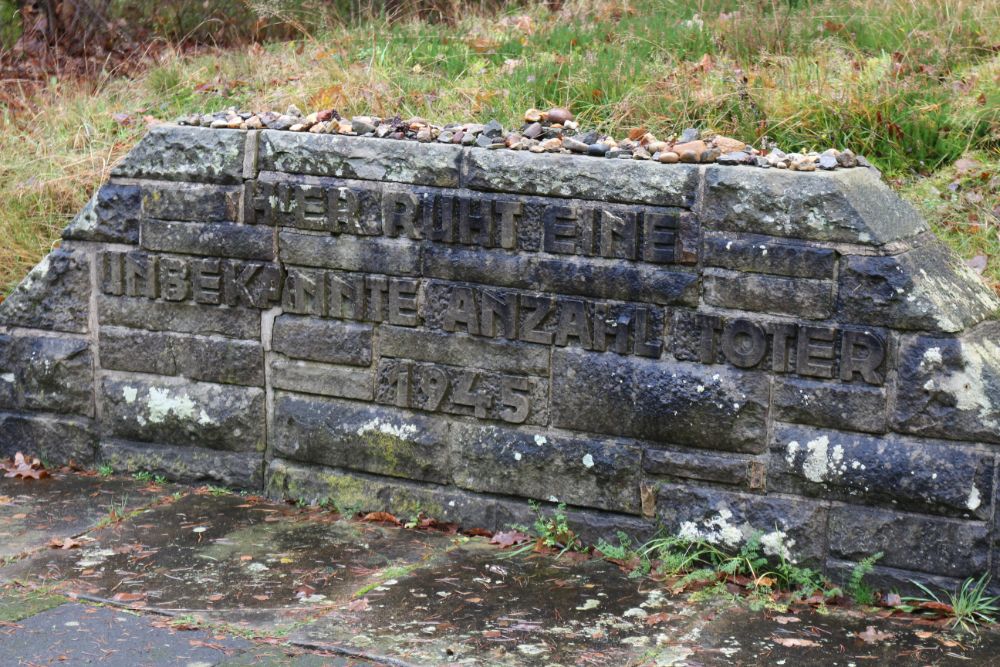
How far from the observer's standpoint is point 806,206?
4055 millimetres

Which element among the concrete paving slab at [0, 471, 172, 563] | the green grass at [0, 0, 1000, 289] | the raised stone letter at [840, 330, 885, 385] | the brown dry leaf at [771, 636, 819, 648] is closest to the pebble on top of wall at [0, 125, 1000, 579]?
the raised stone letter at [840, 330, 885, 385]

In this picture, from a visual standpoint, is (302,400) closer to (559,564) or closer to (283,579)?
(283,579)

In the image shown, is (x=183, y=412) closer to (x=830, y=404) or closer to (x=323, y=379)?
(x=323, y=379)

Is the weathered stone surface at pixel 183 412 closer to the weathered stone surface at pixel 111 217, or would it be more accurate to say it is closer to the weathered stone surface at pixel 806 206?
the weathered stone surface at pixel 111 217

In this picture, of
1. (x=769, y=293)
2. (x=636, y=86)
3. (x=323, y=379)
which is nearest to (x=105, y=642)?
(x=323, y=379)

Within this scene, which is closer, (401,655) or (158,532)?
(401,655)

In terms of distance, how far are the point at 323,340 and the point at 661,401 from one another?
1.44m

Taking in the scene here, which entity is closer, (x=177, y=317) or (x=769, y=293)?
(x=769, y=293)

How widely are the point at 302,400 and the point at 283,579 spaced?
972 millimetres

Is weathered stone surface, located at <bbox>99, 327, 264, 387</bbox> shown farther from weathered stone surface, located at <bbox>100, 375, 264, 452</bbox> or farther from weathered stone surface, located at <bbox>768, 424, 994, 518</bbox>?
weathered stone surface, located at <bbox>768, 424, 994, 518</bbox>

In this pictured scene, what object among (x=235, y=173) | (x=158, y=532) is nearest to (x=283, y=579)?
(x=158, y=532)

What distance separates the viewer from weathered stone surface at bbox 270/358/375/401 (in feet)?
15.7

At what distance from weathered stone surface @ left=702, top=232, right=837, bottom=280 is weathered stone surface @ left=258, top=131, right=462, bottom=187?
105cm

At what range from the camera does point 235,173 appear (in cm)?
488
